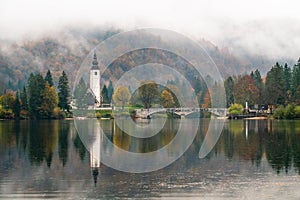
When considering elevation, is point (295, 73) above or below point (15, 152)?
above

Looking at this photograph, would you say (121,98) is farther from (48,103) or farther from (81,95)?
(48,103)

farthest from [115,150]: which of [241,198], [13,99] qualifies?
[13,99]

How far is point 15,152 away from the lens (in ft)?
127

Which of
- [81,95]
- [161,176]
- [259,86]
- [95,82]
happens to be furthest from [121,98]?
[161,176]

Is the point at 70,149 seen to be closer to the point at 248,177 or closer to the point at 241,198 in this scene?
the point at 248,177

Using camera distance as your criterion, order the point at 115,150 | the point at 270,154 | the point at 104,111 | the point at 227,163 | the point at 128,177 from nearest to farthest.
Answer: the point at 128,177
the point at 227,163
the point at 270,154
the point at 115,150
the point at 104,111

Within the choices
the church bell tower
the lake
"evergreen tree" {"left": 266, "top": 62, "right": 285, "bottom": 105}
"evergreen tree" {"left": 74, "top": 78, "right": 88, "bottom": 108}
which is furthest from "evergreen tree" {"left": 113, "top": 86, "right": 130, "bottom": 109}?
the lake

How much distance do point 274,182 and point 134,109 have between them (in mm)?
101171

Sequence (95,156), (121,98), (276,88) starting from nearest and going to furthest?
(95,156), (276,88), (121,98)

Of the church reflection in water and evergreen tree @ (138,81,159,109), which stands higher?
evergreen tree @ (138,81,159,109)

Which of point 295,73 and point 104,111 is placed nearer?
point 295,73

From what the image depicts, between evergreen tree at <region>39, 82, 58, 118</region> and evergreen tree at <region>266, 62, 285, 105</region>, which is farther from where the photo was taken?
evergreen tree at <region>266, 62, 285, 105</region>

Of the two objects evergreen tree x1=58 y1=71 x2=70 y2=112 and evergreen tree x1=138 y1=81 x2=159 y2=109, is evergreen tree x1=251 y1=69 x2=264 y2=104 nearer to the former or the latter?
evergreen tree x1=138 y1=81 x2=159 y2=109

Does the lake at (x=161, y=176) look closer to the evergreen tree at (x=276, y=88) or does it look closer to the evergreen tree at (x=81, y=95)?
the evergreen tree at (x=276, y=88)
